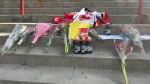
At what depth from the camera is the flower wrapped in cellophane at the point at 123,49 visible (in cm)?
302

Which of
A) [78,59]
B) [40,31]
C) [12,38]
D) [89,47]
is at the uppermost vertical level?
[40,31]

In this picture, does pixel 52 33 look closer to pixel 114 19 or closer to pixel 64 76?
pixel 64 76

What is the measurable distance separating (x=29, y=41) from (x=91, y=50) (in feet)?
4.23

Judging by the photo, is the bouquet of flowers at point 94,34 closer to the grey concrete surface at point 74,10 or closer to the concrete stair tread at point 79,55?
the concrete stair tread at point 79,55

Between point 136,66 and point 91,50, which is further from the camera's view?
point 91,50

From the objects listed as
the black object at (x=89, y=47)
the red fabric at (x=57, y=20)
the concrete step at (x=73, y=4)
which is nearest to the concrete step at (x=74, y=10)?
the concrete step at (x=73, y=4)

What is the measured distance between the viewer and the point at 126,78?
2801 mm

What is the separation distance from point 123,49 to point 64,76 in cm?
104

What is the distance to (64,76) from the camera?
117 inches

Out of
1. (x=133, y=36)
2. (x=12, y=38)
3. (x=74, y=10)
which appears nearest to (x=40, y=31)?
(x=12, y=38)

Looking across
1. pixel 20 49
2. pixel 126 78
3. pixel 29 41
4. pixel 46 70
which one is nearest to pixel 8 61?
pixel 20 49

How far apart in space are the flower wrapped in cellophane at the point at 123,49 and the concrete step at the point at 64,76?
0.13 metres

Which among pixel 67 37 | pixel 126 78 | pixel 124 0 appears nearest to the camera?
pixel 126 78

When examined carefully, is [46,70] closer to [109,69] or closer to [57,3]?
[109,69]
